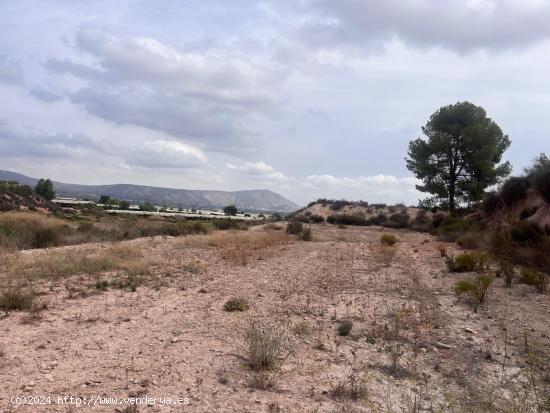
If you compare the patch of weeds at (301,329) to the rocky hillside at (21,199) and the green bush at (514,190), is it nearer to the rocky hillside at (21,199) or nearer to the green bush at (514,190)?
the green bush at (514,190)

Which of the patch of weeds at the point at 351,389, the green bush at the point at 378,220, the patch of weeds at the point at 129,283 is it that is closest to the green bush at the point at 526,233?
the patch of weeds at the point at 129,283

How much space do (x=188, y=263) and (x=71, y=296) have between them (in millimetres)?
5010

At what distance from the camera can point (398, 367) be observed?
5.57 m

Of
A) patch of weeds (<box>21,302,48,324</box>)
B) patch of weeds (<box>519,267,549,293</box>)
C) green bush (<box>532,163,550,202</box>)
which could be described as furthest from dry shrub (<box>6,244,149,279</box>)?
green bush (<box>532,163,550,202</box>)

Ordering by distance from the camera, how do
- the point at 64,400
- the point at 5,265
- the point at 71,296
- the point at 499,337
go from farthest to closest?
1. the point at 5,265
2. the point at 71,296
3. the point at 499,337
4. the point at 64,400

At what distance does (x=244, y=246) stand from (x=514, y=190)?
14.0 meters

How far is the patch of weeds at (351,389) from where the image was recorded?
15.4ft

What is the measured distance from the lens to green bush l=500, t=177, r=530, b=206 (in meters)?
23.1

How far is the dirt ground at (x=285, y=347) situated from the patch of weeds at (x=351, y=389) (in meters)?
0.01

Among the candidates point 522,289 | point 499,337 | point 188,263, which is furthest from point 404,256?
point 499,337

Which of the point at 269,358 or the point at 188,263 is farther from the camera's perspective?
the point at 188,263

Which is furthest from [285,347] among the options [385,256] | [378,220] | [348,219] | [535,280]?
[378,220]

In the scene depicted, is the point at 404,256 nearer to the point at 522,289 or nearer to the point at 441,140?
the point at 522,289

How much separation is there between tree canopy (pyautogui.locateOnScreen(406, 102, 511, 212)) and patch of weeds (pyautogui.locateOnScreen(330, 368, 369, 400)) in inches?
1155
